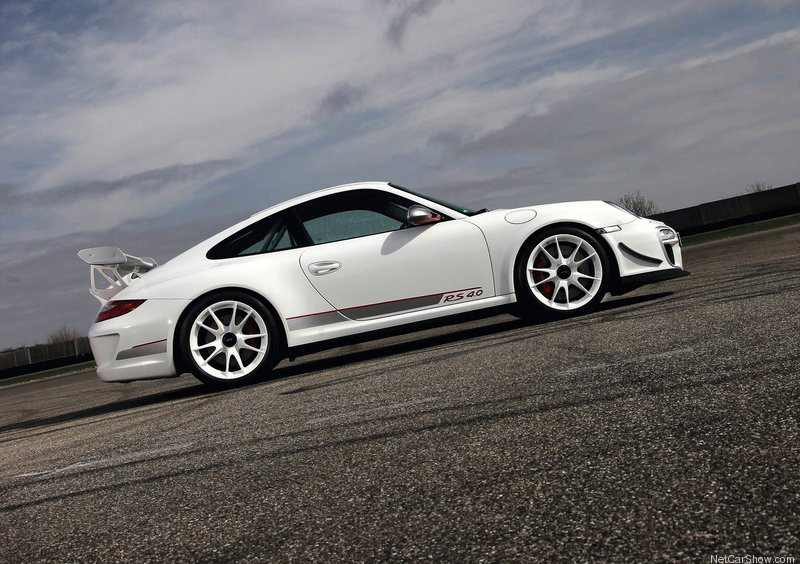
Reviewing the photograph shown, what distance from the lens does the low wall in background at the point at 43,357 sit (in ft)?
61.3

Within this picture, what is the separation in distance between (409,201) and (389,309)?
0.90 m

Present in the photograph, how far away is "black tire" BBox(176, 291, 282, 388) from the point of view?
652 cm

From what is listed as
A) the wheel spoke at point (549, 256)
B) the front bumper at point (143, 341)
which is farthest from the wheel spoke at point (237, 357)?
the wheel spoke at point (549, 256)

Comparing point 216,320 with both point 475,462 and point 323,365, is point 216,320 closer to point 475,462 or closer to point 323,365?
point 323,365

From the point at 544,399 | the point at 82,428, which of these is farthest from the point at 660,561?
the point at 82,428

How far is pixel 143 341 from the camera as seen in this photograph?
6559mm

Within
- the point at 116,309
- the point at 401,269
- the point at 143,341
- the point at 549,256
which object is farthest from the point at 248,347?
the point at 549,256

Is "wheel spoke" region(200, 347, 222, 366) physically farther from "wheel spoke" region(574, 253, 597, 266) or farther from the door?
"wheel spoke" region(574, 253, 597, 266)

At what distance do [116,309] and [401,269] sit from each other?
2232 mm

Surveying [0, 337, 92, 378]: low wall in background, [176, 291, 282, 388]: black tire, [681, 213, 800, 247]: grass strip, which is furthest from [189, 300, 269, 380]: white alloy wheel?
[0, 337, 92, 378]: low wall in background

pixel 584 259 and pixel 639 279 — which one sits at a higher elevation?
pixel 584 259

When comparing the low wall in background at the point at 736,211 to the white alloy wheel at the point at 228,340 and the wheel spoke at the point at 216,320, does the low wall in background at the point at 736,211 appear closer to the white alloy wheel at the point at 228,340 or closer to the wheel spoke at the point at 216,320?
the white alloy wheel at the point at 228,340

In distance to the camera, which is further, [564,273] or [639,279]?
[639,279]

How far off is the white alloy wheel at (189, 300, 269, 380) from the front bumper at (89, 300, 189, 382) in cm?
20
